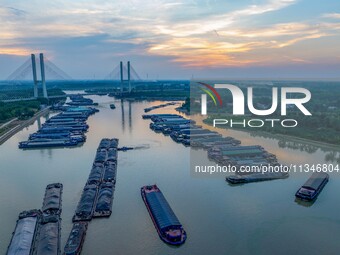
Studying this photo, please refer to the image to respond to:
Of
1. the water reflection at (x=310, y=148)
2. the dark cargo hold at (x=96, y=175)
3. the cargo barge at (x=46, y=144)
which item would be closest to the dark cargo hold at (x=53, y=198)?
the dark cargo hold at (x=96, y=175)

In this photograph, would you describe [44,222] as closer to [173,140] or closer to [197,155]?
[197,155]

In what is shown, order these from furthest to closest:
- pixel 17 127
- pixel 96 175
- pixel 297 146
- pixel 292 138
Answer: pixel 17 127, pixel 292 138, pixel 297 146, pixel 96 175

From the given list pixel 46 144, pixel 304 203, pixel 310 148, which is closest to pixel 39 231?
pixel 304 203

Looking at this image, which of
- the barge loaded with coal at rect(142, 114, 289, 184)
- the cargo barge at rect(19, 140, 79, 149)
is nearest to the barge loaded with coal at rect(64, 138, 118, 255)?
the cargo barge at rect(19, 140, 79, 149)

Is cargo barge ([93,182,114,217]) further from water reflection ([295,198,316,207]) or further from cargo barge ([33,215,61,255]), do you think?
water reflection ([295,198,316,207])

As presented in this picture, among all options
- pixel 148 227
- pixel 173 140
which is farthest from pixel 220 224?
pixel 173 140

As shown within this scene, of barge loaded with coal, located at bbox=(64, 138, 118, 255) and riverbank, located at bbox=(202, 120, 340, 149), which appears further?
riverbank, located at bbox=(202, 120, 340, 149)

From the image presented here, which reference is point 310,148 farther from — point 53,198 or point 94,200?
point 53,198
